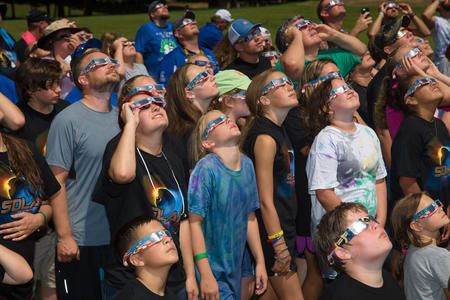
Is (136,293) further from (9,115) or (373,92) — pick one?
(373,92)

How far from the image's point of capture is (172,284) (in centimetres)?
446

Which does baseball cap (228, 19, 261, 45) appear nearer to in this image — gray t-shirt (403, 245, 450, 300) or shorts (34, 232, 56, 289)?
shorts (34, 232, 56, 289)

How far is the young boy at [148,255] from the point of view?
4.06m

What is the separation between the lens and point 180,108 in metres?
5.86

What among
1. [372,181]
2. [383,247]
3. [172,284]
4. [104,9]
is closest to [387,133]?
[372,181]

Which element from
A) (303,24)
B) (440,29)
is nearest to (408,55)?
(303,24)

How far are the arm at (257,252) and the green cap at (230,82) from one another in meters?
1.71

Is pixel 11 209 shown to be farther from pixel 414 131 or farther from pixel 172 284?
pixel 414 131

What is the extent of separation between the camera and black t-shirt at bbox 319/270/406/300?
3982 millimetres

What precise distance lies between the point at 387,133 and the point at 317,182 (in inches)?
69.9

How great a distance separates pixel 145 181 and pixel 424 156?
288 cm

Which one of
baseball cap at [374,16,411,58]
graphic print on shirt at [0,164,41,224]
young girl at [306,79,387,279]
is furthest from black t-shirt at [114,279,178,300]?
baseball cap at [374,16,411,58]

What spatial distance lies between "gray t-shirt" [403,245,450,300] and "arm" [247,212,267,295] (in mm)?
1242

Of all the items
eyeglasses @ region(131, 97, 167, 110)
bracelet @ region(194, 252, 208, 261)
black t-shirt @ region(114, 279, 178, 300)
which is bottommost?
bracelet @ region(194, 252, 208, 261)
